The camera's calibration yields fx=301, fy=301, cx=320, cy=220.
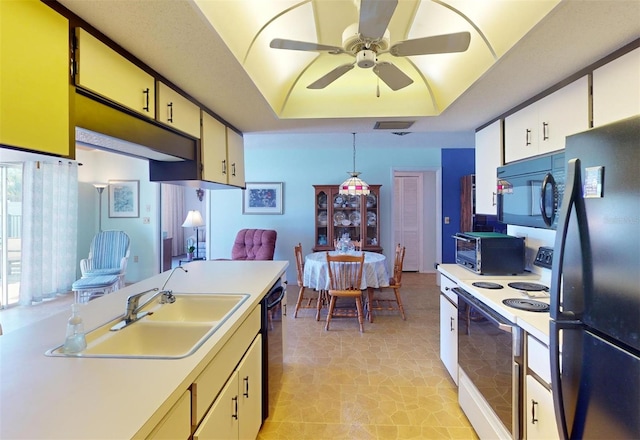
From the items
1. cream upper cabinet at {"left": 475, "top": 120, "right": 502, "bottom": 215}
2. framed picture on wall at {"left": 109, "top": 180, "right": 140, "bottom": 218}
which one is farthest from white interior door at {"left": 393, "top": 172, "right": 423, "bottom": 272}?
framed picture on wall at {"left": 109, "top": 180, "right": 140, "bottom": 218}

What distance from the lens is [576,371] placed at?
3.14 feet

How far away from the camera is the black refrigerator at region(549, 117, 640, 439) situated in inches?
Answer: 31.3

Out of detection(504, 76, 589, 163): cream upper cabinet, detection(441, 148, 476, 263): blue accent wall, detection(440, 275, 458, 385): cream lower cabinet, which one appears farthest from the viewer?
detection(441, 148, 476, 263): blue accent wall

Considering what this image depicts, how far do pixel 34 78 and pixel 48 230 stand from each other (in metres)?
4.56

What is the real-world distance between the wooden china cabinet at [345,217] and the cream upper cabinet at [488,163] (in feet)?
7.94

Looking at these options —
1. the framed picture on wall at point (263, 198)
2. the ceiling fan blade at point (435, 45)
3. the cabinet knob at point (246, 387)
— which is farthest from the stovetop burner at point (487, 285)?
the framed picture on wall at point (263, 198)

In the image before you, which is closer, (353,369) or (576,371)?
(576,371)

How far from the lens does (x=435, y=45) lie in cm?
154

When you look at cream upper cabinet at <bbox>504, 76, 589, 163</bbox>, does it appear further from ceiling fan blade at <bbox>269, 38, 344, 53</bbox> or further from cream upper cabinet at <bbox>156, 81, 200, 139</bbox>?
cream upper cabinet at <bbox>156, 81, 200, 139</bbox>

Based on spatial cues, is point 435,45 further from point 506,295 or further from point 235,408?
point 235,408

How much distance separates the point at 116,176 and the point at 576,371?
635 cm

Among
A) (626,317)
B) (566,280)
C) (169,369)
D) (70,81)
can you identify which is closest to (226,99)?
(70,81)

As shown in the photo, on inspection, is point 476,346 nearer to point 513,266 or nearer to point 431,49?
point 513,266

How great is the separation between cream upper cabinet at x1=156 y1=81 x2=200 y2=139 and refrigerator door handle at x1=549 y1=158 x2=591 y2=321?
192 centimetres
